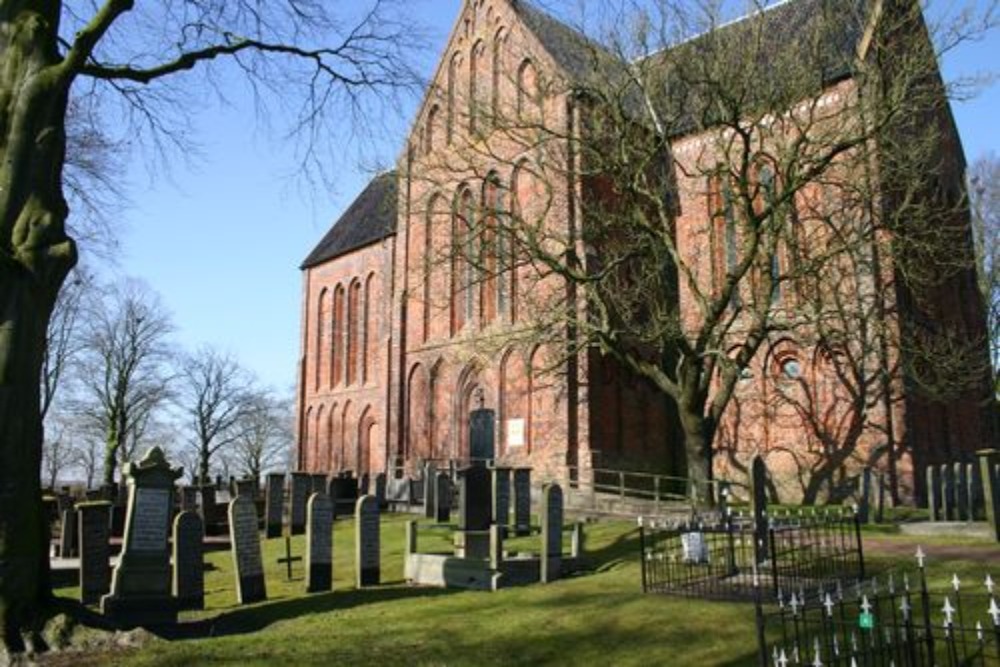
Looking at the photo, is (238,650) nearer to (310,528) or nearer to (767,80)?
(310,528)

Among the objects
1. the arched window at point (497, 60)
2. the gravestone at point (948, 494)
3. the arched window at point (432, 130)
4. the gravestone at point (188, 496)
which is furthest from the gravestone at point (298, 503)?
the arched window at point (497, 60)

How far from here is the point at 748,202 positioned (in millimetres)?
17953

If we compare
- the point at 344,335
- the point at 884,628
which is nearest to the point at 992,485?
the point at 884,628

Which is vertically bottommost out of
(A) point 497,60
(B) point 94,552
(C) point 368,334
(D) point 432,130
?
(B) point 94,552

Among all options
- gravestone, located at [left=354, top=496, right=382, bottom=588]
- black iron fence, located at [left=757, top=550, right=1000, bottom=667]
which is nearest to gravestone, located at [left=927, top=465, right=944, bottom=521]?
black iron fence, located at [left=757, top=550, right=1000, bottom=667]

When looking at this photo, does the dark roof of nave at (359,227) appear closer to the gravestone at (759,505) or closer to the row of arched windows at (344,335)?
the row of arched windows at (344,335)

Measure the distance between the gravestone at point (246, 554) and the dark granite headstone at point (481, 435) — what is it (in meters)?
15.9

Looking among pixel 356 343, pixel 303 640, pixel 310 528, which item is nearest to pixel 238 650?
pixel 303 640

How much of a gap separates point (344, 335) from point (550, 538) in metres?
26.5

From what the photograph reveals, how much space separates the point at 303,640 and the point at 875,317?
16592 mm

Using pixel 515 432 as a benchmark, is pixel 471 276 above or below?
above

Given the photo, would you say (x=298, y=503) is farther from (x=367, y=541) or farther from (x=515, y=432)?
(x=515, y=432)

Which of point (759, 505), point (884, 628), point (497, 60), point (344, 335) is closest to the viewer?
point (884, 628)

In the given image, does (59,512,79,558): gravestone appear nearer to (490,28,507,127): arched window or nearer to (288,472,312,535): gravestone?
(288,472,312,535): gravestone
